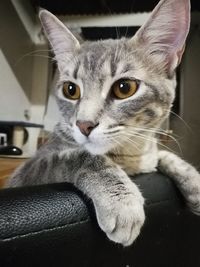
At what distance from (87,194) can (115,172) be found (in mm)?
123

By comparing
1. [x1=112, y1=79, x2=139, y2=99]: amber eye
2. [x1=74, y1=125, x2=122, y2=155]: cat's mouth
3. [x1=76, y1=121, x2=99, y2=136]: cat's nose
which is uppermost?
[x1=112, y1=79, x2=139, y2=99]: amber eye

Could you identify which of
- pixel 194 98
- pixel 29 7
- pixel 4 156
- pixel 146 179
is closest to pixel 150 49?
pixel 146 179

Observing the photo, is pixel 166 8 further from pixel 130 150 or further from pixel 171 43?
pixel 130 150

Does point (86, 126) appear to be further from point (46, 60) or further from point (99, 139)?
point (46, 60)

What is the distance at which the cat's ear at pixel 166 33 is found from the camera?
2.41 feet

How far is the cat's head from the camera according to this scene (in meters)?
0.69

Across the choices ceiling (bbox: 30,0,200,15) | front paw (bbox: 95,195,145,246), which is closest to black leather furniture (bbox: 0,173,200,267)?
front paw (bbox: 95,195,145,246)

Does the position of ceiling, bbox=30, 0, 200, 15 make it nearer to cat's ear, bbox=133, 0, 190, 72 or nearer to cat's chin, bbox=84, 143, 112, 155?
cat's ear, bbox=133, 0, 190, 72

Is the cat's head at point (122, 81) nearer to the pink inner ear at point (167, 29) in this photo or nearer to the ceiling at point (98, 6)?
the pink inner ear at point (167, 29)

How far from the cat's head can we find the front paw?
16 cm

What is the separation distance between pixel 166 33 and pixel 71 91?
247mm

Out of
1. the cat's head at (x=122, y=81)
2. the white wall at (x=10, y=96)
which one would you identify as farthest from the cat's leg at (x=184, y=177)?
the white wall at (x=10, y=96)

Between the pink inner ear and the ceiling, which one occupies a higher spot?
the ceiling

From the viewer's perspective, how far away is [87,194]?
0.51 meters
